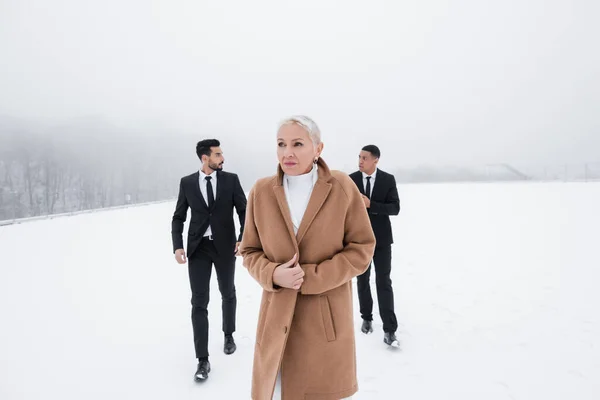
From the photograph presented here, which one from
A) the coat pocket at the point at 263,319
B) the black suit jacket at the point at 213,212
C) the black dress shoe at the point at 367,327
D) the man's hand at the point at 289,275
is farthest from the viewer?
the black dress shoe at the point at 367,327

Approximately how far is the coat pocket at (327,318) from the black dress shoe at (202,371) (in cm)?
212

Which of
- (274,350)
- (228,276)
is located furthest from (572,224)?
(274,350)

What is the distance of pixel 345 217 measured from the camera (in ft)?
6.31

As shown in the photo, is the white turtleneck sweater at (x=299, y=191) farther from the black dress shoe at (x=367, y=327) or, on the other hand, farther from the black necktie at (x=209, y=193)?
the black dress shoe at (x=367, y=327)

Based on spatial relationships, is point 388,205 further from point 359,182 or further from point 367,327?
point 367,327

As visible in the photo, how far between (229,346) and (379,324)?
82.8 inches

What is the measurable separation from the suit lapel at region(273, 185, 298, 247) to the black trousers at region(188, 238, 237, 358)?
195 centimetres

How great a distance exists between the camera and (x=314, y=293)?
1771 mm

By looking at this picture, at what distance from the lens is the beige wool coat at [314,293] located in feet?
5.95

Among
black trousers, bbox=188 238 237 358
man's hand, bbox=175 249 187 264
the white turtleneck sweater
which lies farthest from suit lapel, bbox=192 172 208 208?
the white turtleneck sweater

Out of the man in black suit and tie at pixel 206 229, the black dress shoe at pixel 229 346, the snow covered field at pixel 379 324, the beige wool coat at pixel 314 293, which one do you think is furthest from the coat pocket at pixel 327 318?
the black dress shoe at pixel 229 346

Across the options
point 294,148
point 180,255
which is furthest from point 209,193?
point 294,148

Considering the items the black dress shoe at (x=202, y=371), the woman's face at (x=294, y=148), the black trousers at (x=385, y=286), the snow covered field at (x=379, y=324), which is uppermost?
the woman's face at (x=294, y=148)

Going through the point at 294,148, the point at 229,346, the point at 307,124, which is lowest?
the point at 229,346
